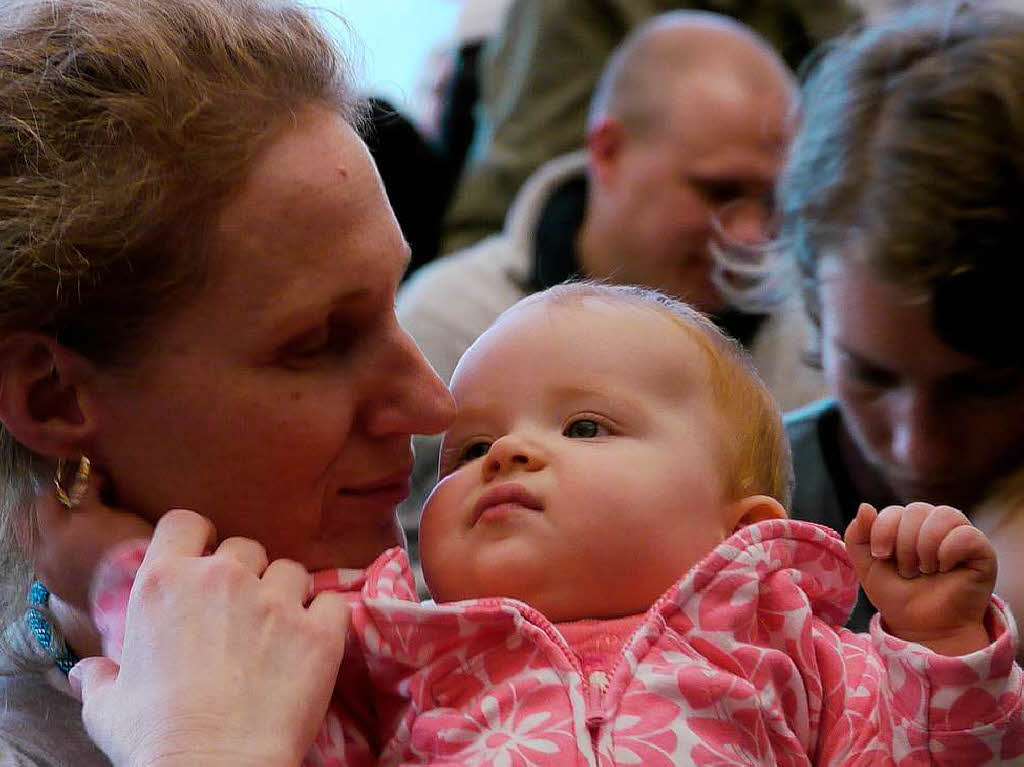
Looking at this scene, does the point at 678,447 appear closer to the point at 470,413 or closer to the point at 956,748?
the point at 470,413

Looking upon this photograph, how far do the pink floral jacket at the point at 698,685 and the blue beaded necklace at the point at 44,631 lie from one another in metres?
0.27

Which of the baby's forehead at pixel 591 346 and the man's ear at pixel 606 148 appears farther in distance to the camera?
the man's ear at pixel 606 148

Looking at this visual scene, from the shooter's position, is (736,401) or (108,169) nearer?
(108,169)

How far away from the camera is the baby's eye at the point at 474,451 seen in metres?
1.20

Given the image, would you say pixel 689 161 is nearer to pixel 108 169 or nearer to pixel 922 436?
pixel 922 436

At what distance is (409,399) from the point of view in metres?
1.17

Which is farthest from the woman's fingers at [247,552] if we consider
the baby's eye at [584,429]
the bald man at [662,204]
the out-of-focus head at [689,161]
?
the out-of-focus head at [689,161]

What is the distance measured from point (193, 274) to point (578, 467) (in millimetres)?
339

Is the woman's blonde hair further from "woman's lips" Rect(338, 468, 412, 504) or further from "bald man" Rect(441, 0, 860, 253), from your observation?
"bald man" Rect(441, 0, 860, 253)

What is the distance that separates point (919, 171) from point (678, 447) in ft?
2.23

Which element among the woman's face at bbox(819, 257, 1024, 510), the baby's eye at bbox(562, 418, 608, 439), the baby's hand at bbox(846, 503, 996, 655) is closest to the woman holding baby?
the baby's eye at bbox(562, 418, 608, 439)

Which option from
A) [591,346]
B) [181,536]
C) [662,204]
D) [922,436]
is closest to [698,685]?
[591,346]

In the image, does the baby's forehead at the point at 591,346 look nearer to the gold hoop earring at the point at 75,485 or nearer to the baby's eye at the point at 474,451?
the baby's eye at the point at 474,451

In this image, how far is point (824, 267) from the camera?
1.77m
